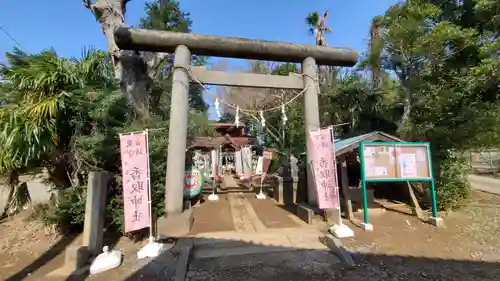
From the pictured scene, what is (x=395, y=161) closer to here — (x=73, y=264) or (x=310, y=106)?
(x=310, y=106)

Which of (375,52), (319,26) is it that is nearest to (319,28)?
(319,26)

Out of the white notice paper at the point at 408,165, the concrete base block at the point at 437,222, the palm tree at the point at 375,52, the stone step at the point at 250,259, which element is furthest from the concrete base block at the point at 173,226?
the palm tree at the point at 375,52

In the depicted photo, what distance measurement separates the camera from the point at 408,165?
5.95 meters

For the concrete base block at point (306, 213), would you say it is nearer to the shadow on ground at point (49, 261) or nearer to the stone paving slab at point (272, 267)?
the stone paving slab at point (272, 267)

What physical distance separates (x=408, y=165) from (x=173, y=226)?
218 inches

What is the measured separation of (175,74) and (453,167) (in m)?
7.92

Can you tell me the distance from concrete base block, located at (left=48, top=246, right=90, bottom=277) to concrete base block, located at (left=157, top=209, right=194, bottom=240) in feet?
4.27

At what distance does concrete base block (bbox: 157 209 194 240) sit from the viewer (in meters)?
5.14

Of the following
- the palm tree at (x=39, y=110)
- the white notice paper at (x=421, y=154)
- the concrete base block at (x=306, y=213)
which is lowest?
the concrete base block at (x=306, y=213)

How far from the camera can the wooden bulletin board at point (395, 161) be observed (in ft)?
18.8

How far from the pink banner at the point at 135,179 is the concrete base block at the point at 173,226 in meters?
0.55

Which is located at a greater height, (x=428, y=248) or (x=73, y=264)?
(x=73, y=264)

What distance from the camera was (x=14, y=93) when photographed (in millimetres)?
4820

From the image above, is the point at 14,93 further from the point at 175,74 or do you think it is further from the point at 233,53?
the point at 233,53
